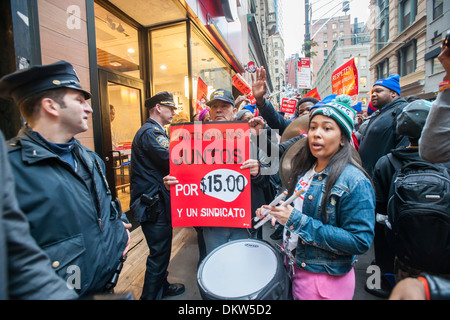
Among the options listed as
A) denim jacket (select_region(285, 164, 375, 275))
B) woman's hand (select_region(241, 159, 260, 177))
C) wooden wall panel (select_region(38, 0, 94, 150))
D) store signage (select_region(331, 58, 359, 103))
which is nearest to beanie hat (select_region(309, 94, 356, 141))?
denim jacket (select_region(285, 164, 375, 275))

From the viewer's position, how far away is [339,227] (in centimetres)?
135

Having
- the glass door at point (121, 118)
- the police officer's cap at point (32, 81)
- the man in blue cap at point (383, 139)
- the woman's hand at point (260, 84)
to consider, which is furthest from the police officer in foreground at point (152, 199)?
the man in blue cap at point (383, 139)

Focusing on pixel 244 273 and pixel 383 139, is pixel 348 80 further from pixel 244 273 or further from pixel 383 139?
pixel 244 273

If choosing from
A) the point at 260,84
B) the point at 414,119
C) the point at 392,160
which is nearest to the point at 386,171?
the point at 392,160

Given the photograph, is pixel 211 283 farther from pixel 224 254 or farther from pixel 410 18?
pixel 410 18

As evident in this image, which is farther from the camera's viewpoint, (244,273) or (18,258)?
(244,273)

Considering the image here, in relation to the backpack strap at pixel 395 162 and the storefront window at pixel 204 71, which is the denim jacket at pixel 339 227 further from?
the storefront window at pixel 204 71

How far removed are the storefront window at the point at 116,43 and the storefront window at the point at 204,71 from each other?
4.91 ft

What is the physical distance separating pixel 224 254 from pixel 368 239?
89 cm

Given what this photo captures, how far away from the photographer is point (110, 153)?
3.80m

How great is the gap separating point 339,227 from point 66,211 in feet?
5.36

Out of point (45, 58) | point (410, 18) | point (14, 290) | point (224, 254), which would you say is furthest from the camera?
point (410, 18)

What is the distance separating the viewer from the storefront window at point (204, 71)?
5.05 meters
